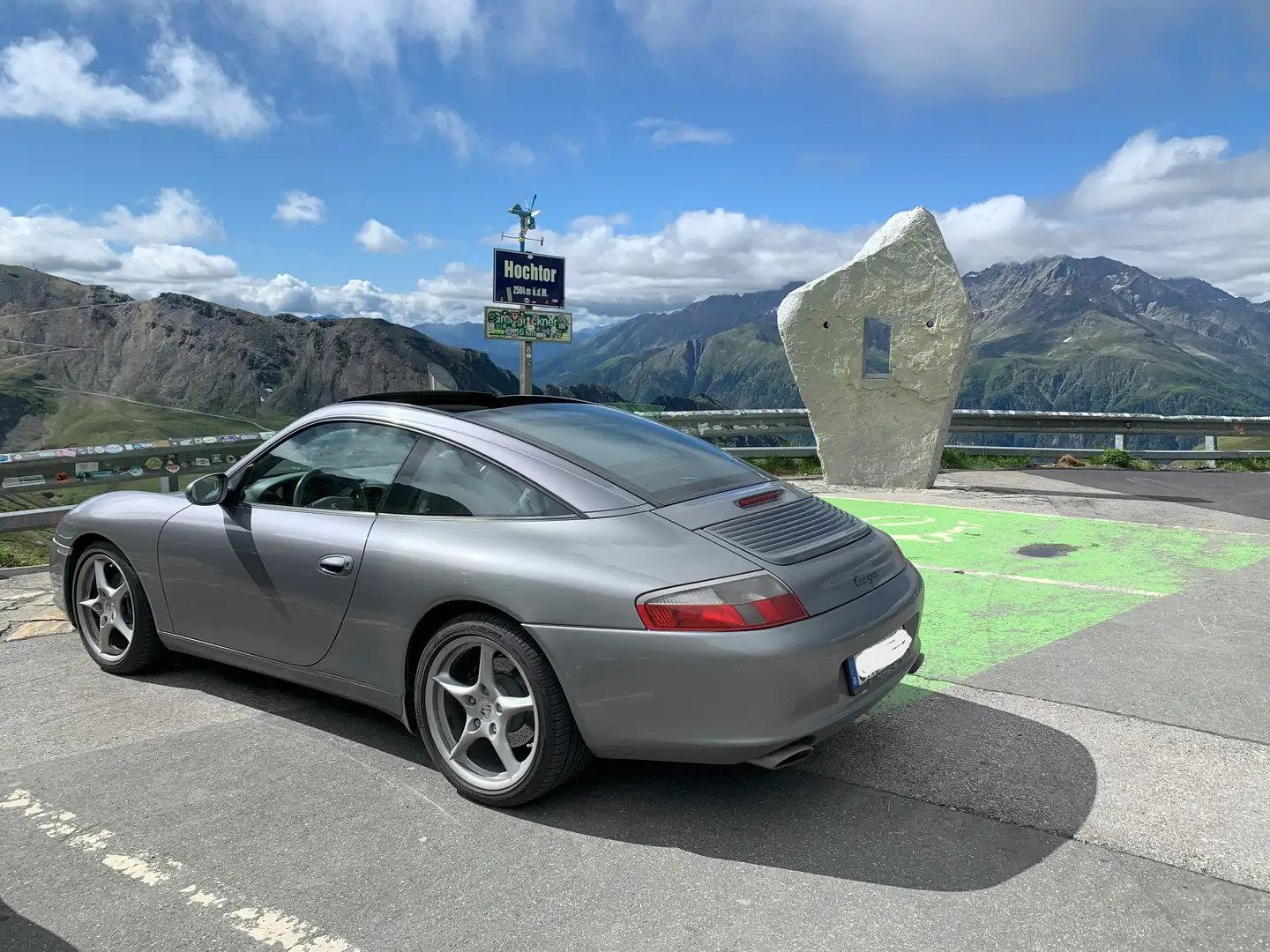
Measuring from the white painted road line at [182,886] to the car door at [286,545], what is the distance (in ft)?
3.05

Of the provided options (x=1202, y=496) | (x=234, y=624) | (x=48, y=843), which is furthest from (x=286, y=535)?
(x=1202, y=496)

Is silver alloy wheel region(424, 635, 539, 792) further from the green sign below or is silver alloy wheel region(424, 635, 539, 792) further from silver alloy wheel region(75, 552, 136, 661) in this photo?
the green sign below

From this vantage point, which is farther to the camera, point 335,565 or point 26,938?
point 335,565

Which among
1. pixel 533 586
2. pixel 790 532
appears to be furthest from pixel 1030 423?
pixel 533 586

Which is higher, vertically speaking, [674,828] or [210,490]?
[210,490]

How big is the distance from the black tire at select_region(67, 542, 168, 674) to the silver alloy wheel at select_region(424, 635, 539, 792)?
1904mm

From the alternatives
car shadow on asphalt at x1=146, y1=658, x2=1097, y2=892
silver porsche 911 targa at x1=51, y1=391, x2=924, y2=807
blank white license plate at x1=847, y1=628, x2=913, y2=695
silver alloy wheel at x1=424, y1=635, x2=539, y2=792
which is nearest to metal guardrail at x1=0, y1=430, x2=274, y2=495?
silver porsche 911 targa at x1=51, y1=391, x2=924, y2=807

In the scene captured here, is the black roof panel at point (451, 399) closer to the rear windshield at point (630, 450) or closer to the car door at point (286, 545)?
the rear windshield at point (630, 450)

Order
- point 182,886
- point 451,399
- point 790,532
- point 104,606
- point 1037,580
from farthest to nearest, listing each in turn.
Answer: point 1037,580 → point 104,606 → point 451,399 → point 790,532 → point 182,886

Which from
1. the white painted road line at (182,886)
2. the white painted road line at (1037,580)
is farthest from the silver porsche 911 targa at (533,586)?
the white painted road line at (1037,580)

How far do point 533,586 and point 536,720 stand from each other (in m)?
0.44

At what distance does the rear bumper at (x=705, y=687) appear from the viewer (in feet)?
9.16

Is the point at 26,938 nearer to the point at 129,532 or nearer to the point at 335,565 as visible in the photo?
the point at 335,565

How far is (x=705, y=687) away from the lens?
280cm
